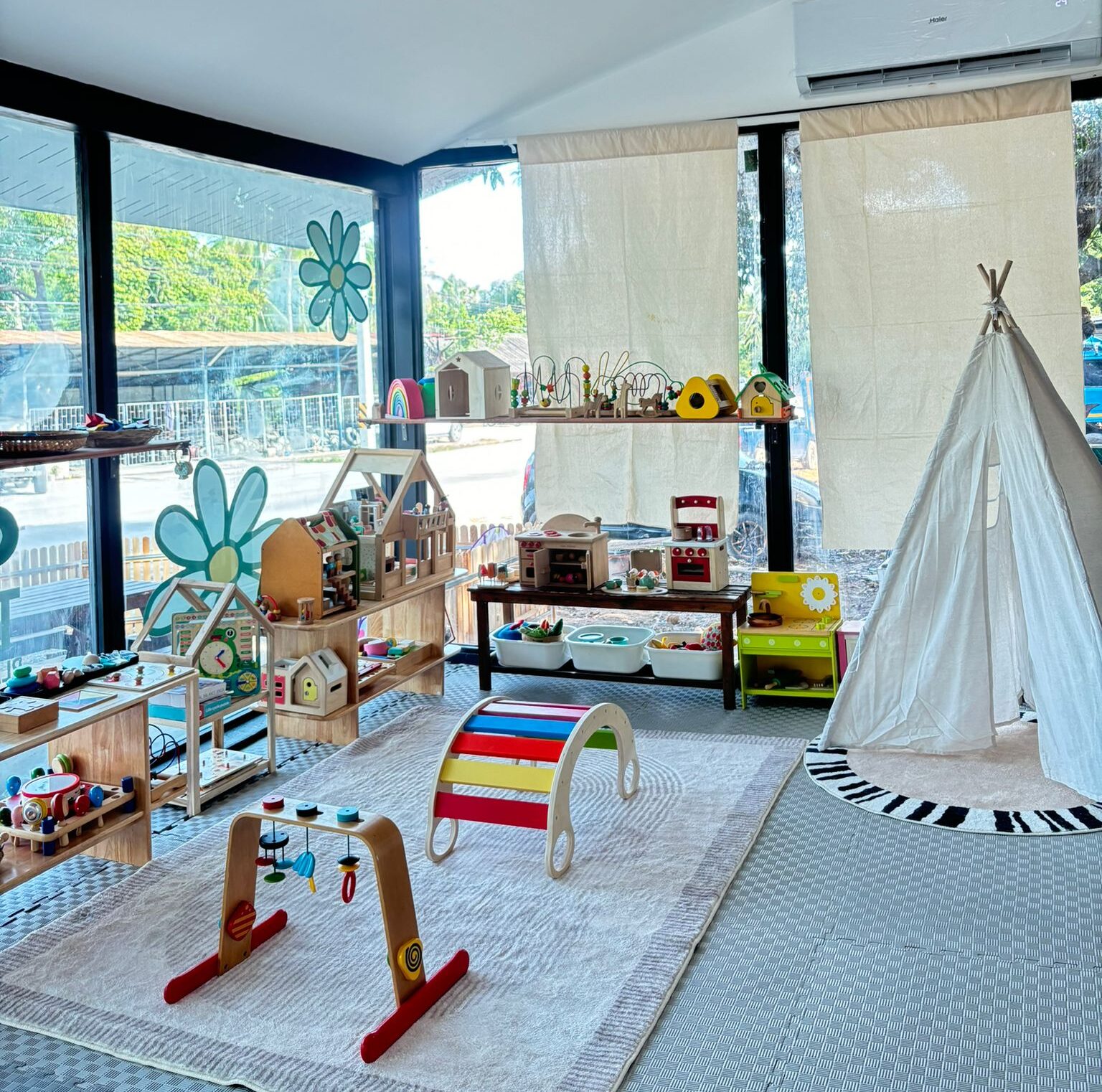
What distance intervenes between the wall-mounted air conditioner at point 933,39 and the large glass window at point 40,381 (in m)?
2.36

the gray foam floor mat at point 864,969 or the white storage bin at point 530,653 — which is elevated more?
the white storage bin at point 530,653

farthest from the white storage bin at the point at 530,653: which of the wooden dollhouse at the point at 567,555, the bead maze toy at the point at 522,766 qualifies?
the bead maze toy at the point at 522,766

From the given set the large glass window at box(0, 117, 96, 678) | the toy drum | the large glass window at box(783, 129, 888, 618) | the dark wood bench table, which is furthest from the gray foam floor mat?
the large glass window at box(783, 129, 888, 618)

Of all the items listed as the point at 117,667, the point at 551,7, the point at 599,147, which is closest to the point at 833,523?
the point at 599,147

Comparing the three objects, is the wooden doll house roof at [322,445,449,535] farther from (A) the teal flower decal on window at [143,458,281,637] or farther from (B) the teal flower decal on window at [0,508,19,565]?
(B) the teal flower decal on window at [0,508,19,565]

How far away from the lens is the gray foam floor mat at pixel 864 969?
2279 millimetres

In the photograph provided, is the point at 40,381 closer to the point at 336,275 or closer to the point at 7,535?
the point at 7,535

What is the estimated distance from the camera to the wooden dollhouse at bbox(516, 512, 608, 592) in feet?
15.5

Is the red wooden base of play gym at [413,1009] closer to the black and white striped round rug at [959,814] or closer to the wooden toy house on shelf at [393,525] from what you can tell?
the black and white striped round rug at [959,814]

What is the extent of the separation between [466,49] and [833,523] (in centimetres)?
222

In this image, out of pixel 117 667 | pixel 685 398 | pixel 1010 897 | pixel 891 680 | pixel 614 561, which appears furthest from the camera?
pixel 614 561

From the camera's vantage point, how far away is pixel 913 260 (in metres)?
4.45

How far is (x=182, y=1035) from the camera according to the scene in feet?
8.00

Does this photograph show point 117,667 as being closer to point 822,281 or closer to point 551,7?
point 551,7
